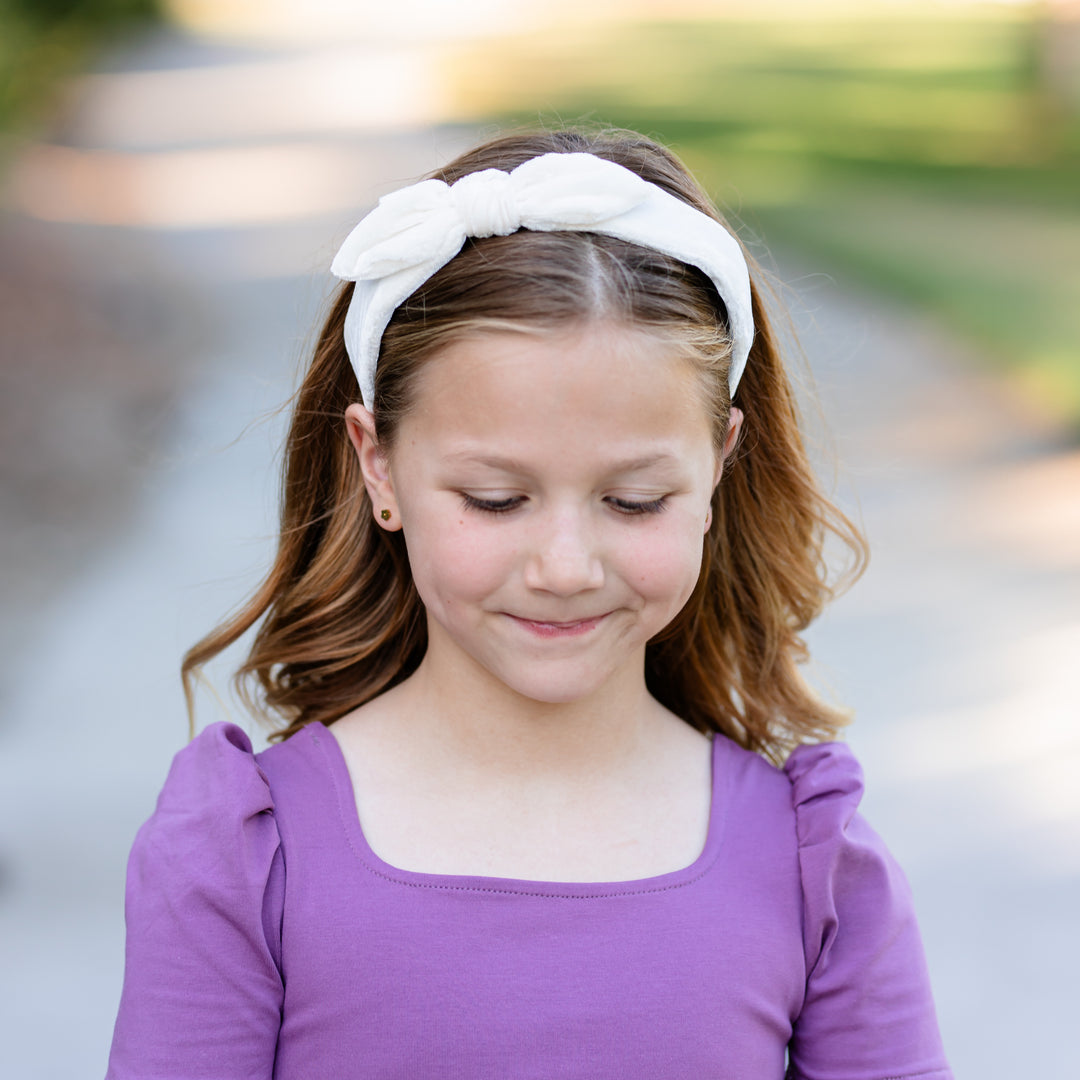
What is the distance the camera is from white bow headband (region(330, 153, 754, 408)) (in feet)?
5.65

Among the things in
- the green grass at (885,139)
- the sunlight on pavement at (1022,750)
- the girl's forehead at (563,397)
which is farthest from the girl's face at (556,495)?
the green grass at (885,139)

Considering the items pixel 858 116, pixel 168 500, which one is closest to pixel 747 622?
pixel 168 500

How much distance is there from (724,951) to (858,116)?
13825mm

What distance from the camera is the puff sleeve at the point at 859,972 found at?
1.77 meters

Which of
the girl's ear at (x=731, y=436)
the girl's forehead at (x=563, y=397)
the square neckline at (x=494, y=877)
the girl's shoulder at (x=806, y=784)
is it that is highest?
the girl's ear at (x=731, y=436)

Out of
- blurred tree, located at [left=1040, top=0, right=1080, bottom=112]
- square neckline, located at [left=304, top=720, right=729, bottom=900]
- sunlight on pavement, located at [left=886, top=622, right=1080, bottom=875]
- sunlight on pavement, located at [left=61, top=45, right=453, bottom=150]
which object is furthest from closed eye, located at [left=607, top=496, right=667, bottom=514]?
sunlight on pavement, located at [left=61, top=45, right=453, bottom=150]

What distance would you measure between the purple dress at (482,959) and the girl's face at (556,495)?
267 millimetres

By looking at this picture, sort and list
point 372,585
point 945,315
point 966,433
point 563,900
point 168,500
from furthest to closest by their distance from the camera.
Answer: point 945,315 < point 966,433 < point 168,500 < point 372,585 < point 563,900

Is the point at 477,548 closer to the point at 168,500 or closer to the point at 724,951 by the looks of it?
the point at 724,951

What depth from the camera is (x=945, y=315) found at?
801cm

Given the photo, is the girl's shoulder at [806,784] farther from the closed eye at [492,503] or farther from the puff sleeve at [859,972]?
the closed eye at [492,503]

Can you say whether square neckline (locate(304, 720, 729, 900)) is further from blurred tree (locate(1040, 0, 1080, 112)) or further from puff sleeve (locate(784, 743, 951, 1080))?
blurred tree (locate(1040, 0, 1080, 112))

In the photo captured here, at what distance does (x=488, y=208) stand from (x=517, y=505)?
34 centimetres

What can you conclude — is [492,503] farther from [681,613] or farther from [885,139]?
[885,139]
